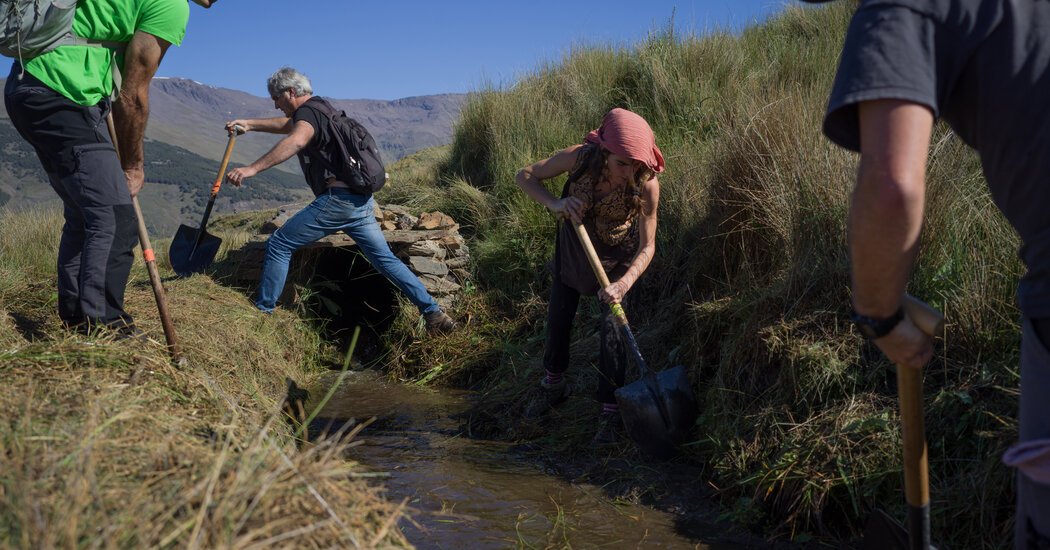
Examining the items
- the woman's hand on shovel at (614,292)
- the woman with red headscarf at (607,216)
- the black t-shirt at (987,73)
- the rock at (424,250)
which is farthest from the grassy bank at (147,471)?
the rock at (424,250)

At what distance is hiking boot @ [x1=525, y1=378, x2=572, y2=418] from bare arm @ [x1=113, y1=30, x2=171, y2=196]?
276cm

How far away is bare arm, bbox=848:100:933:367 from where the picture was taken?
1484 millimetres

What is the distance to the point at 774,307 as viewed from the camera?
14.2 feet

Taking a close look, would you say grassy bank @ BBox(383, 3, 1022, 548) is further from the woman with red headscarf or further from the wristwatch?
the wristwatch

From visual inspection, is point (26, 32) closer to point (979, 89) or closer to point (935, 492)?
point (979, 89)

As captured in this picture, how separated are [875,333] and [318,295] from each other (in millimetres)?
6349

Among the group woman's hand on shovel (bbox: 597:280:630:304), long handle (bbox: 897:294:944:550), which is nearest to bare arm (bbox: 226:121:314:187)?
woman's hand on shovel (bbox: 597:280:630:304)

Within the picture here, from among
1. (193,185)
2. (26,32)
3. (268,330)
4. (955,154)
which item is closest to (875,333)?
(955,154)

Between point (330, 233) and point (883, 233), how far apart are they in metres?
5.49

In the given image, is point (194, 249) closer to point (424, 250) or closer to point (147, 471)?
point (424, 250)

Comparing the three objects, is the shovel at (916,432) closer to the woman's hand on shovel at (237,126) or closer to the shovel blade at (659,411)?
the shovel blade at (659,411)

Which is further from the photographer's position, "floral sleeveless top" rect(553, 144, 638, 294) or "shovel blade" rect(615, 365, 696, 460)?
"floral sleeveless top" rect(553, 144, 638, 294)

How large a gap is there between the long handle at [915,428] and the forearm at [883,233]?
0.41 ft

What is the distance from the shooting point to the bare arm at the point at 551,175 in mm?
4500
